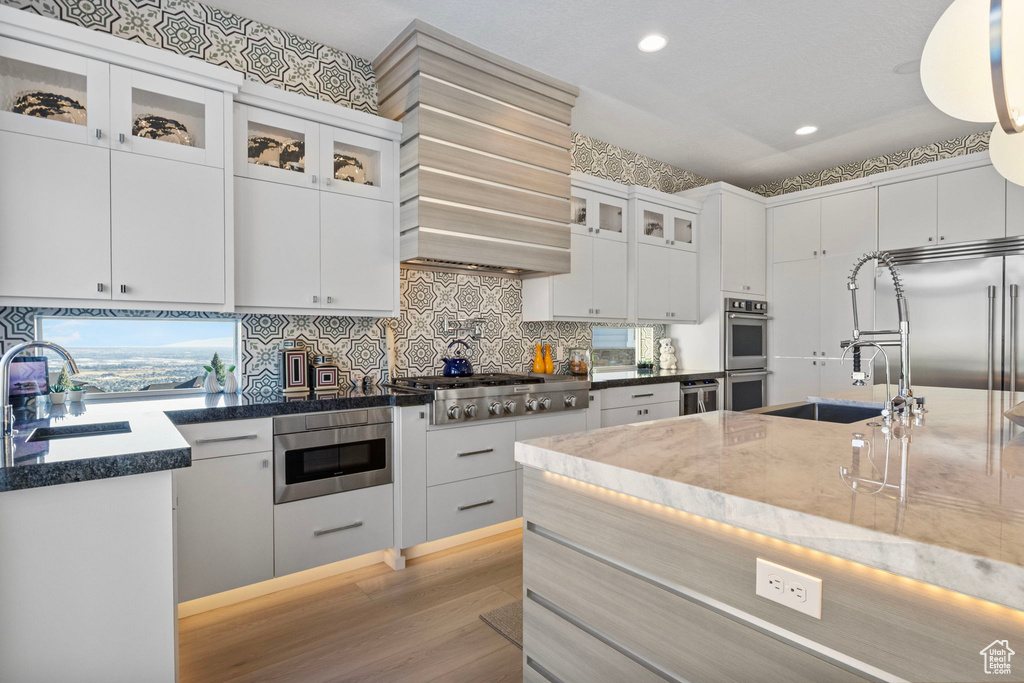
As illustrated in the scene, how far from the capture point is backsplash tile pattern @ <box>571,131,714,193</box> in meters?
4.35

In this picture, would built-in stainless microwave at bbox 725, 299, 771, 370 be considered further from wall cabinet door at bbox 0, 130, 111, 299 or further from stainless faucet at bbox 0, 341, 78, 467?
stainless faucet at bbox 0, 341, 78, 467

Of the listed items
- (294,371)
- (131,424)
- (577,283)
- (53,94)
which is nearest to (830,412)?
(577,283)

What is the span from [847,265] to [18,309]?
5.42 meters

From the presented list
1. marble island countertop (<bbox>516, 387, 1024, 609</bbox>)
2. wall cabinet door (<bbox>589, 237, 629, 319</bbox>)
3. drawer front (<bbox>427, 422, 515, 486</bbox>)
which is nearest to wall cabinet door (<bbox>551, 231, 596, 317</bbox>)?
wall cabinet door (<bbox>589, 237, 629, 319</bbox>)

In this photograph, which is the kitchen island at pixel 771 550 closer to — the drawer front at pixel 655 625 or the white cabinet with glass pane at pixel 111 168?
the drawer front at pixel 655 625

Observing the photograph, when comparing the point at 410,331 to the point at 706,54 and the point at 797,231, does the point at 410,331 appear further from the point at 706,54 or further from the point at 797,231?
the point at 797,231

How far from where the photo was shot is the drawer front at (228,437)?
223 centimetres

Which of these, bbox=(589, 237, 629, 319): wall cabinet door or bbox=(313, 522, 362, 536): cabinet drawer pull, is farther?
bbox=(589, 237, 629, 319): wall cabinet door

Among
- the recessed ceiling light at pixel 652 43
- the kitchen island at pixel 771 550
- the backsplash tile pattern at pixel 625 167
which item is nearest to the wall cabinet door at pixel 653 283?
the backsplash tile pattern at pixel 625 167

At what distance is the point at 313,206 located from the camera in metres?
2.78

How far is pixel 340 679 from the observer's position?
75.2 inches

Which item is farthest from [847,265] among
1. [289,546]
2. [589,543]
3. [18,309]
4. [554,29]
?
[18,309]

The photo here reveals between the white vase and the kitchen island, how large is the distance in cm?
201

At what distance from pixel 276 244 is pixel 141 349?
81cm
